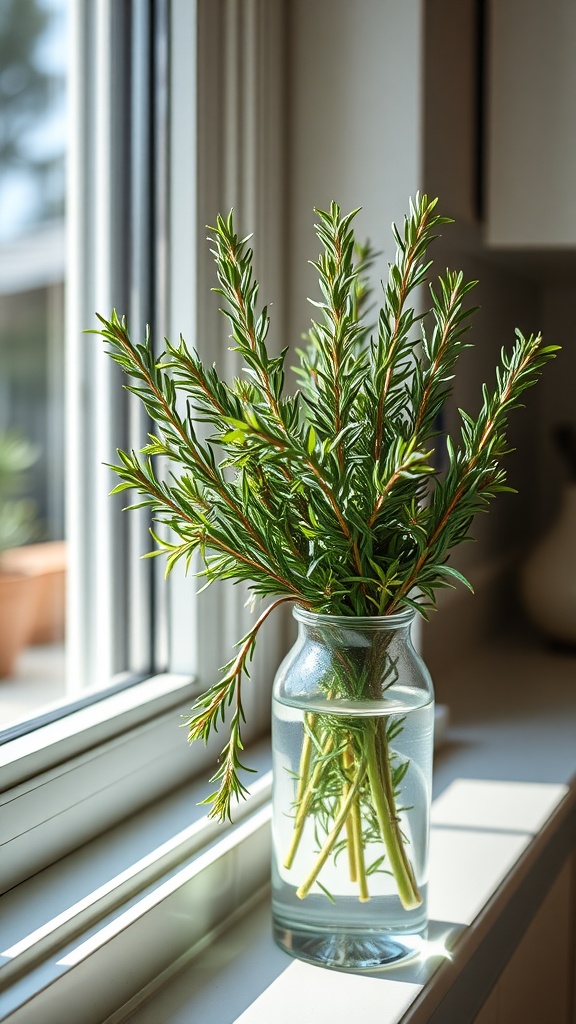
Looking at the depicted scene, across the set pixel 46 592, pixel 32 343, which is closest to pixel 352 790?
pixel 46 592

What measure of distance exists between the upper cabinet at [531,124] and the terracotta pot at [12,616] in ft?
3.37

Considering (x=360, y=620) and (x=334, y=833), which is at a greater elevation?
(x=360, y=620)

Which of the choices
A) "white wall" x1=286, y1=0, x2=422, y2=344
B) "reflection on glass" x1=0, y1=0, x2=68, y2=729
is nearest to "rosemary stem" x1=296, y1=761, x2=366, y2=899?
"white wall" x1=286, y1=0, x2=422, y2=344

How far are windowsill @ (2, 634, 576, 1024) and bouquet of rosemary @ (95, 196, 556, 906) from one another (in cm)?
A: 8

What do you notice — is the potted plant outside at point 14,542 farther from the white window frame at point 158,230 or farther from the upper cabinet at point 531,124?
the upper cabinet at point 531,124

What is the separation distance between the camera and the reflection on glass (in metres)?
1.94

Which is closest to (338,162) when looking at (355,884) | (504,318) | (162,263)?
(162,263)

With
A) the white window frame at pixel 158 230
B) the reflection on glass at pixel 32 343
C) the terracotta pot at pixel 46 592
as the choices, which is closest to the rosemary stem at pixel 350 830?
the white window frame at pixel 158 230

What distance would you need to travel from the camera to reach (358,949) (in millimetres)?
632

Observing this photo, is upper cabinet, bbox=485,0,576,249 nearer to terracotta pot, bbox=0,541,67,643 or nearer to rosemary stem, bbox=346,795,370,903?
rosemary stem, bbox=346,795,370,903

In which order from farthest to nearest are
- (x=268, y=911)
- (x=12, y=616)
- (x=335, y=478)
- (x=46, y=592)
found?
(x=46, y=592) < (x=12, y=616) < (x=268, y=911) < (x=335, y=478)

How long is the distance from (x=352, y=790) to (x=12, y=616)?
1286mm

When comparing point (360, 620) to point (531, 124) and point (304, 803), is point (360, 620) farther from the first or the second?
point (531, 124)

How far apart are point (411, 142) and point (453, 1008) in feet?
2.59
